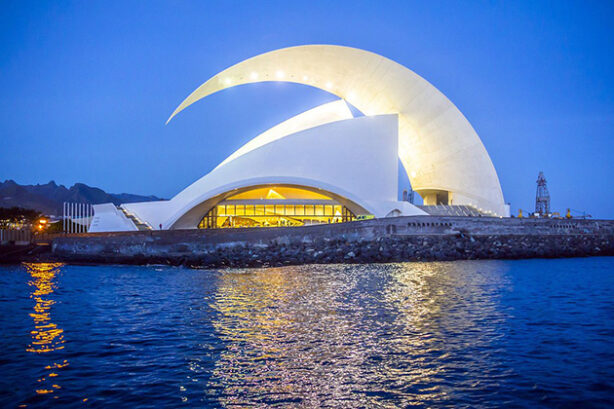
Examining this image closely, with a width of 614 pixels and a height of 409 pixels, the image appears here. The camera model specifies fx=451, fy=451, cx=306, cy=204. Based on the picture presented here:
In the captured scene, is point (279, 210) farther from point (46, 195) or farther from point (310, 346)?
point (46, 195)

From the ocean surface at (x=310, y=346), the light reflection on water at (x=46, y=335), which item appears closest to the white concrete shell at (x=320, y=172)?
the light reflection on water at (x=46, y=335)

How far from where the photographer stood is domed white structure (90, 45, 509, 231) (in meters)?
24.2

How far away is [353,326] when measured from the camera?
6.89 metres

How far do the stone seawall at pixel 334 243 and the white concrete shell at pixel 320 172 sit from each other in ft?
14.2

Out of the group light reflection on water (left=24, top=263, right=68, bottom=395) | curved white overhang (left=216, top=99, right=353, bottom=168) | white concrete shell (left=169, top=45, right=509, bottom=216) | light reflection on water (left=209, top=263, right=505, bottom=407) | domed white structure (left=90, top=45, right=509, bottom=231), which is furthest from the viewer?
curved white overhang (left=216, top=99, right=353, bottom=168)

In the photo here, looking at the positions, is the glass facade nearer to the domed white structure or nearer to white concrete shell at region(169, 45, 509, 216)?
the domed white structure

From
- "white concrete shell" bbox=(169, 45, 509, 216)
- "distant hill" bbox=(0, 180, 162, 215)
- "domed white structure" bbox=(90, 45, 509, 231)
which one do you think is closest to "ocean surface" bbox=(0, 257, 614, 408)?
"domed white structure" bbox=(90, 45, 509, 231)

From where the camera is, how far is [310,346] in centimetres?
582

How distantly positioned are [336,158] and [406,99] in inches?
239

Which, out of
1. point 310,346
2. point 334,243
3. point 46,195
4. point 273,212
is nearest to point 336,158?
point 273,212

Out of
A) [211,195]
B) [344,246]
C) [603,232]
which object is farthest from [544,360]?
[603,232]

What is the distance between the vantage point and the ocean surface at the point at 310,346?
4230 millimetres

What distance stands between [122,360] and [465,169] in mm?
25259

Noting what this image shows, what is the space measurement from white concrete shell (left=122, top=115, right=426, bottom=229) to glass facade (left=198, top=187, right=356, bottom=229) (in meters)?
0.56
